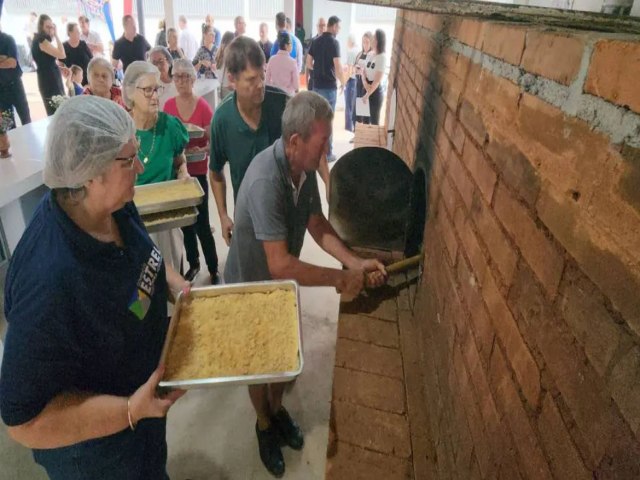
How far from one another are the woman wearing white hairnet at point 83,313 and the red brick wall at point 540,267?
0.96m

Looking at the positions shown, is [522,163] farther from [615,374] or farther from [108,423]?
[108,423]

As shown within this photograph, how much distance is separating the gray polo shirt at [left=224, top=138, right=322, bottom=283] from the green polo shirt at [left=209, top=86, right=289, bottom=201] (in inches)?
27.8

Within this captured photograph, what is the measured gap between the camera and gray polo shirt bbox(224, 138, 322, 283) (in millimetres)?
1783

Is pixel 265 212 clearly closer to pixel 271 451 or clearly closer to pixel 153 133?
pixel 271 451

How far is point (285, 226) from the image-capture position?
1825 mm

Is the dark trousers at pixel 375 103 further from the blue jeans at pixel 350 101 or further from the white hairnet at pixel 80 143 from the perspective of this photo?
the white hairnet at pixel 80 143

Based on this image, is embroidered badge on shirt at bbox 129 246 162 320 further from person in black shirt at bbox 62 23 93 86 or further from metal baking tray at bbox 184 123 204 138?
person in black shirt at bbox 62 23 93 86

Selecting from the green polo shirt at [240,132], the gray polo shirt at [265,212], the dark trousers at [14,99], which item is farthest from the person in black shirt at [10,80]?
the gray polo shirt at [265,212]

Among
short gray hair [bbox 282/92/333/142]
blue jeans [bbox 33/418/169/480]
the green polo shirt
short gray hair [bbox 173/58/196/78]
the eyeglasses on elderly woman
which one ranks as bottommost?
blue jeans [bbox 33/418/169/480]

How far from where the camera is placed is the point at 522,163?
3.09 feet

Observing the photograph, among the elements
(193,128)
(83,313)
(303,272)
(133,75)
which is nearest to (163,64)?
(193,128)

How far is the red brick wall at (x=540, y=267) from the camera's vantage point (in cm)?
59

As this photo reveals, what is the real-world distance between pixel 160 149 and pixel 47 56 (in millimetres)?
4792

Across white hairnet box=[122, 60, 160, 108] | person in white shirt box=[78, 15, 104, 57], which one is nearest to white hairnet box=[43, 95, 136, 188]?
white hairnet box=[122, 60, 160, 108]
